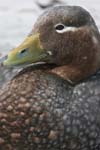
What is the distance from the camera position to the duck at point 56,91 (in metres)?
5.33

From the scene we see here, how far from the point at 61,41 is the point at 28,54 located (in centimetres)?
25

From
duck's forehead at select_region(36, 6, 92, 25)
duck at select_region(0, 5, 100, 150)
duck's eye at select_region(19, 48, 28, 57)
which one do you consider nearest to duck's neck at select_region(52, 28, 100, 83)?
duck at select_region(0, 5, 100, 150)

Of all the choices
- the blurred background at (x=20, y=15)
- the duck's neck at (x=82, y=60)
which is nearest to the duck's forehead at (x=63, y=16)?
the duck's neck at (x=82, y=60)

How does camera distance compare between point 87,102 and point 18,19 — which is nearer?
point 87,102

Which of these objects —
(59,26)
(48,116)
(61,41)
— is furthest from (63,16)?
(48,116)

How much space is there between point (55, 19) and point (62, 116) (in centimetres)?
70

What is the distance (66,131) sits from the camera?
213 inches

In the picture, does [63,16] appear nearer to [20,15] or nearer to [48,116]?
[48,116]

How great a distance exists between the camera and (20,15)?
8.99m

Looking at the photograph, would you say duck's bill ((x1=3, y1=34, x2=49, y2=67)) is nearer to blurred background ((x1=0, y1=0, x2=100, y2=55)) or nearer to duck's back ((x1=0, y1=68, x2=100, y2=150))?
duck's back ((x1=0, y1=68, x2=100, y2=150))

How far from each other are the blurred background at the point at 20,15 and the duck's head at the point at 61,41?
2.66 metres

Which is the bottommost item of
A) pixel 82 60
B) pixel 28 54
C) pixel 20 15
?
pixel 20 15

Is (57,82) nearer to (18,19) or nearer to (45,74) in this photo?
(45,74)

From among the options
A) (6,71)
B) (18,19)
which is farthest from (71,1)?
(6,71)
